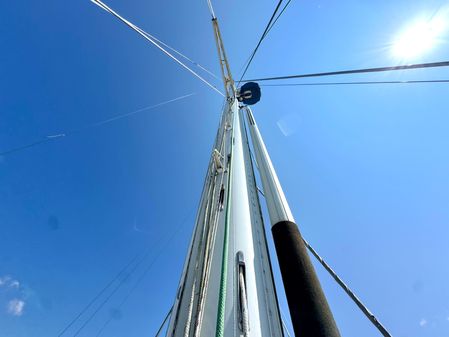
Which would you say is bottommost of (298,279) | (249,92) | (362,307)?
(362,307)

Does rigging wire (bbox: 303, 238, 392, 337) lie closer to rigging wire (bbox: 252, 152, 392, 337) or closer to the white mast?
rigging wire (bbox: 252, 152, 392, 337)

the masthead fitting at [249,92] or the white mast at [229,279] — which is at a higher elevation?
the masthead fitting at [249,92]

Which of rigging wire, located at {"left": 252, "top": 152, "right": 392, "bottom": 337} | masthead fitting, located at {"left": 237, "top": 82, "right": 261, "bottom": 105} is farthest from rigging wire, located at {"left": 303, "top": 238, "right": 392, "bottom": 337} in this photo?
masthead fitting, located at {"left": 237, "top": 82, "right": 261, "bottom": 105}

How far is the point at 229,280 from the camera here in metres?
1.25

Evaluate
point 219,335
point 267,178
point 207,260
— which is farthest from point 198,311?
point 267,178

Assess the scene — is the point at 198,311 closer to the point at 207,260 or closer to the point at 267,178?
the point at 207,260

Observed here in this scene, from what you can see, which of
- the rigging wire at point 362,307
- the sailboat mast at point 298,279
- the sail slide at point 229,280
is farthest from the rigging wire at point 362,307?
the sail slide at point 229,280

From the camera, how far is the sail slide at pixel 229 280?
1066mm

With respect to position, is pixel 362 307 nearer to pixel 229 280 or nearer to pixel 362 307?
pixel 362 307

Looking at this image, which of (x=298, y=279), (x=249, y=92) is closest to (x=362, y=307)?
(x=298, y=279)

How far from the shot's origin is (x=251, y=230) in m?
1.76

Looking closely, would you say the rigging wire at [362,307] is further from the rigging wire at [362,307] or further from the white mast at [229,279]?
the white mast at [229,279]

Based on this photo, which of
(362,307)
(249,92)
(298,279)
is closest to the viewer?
(298,279)

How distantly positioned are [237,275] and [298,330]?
15.7 inches
